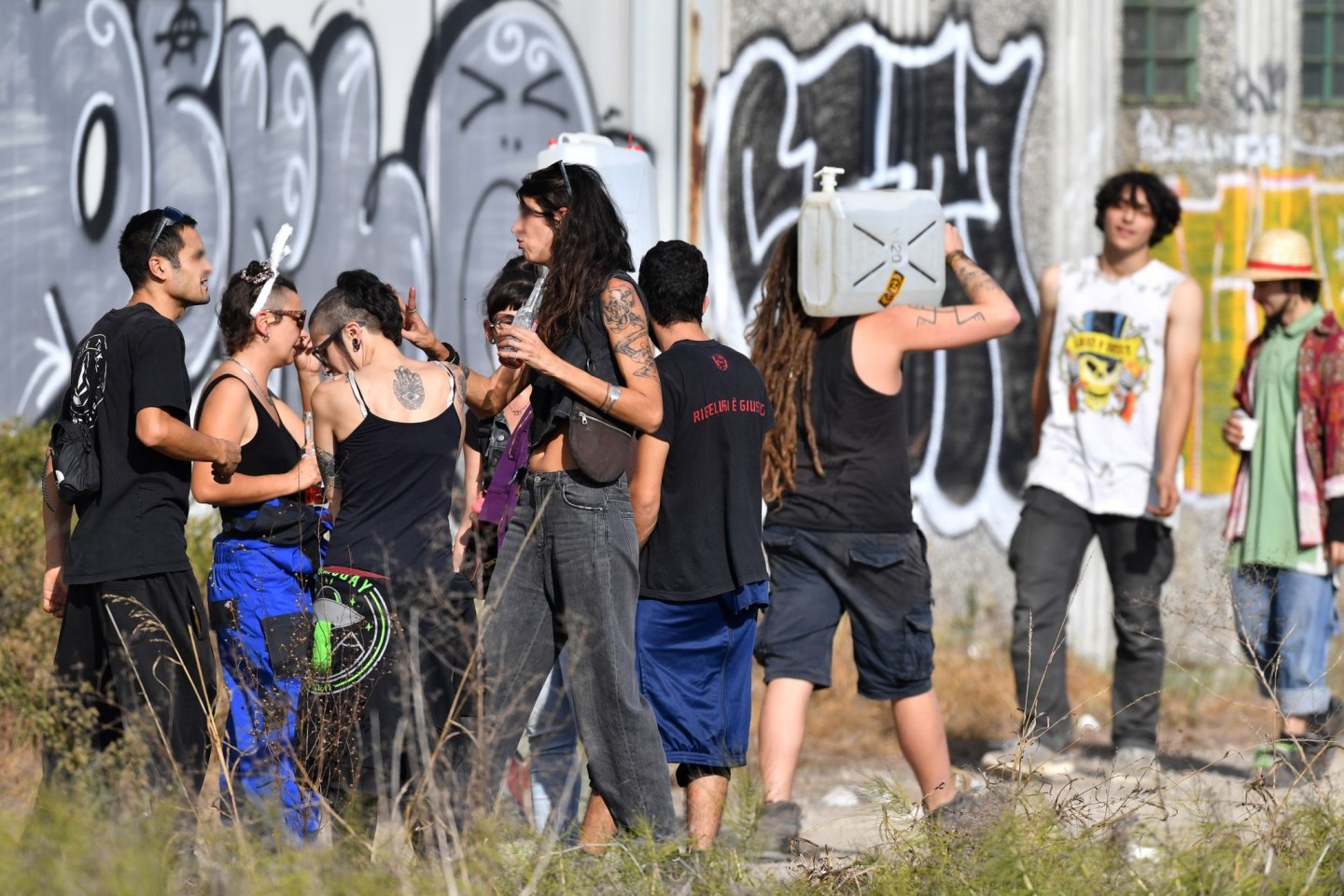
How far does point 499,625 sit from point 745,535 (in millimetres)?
765

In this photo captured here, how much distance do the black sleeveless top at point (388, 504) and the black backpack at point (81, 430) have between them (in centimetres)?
62

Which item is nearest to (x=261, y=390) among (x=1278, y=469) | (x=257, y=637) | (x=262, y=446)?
(x=262, y=446)

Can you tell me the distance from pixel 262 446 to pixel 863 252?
1.83m

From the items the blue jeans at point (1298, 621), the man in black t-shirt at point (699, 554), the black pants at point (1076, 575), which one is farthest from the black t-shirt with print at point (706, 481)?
the blue jeans at point (1298, 621)

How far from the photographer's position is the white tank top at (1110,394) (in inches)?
255

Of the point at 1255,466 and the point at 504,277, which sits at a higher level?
the point at 504,277

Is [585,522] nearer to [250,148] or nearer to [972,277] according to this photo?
[972,277]

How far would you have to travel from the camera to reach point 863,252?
538cm

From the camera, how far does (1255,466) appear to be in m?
6.48

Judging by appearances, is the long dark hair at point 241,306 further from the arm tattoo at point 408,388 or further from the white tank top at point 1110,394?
the white tank top at point 1110,394

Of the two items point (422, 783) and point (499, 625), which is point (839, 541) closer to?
point (499, 625)

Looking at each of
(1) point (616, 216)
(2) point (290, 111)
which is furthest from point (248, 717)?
(2) point (290, 111)

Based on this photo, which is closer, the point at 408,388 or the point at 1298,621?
the point at 408,388

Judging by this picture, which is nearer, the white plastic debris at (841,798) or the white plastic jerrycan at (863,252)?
the white plastic jerrycan at (863,252)
